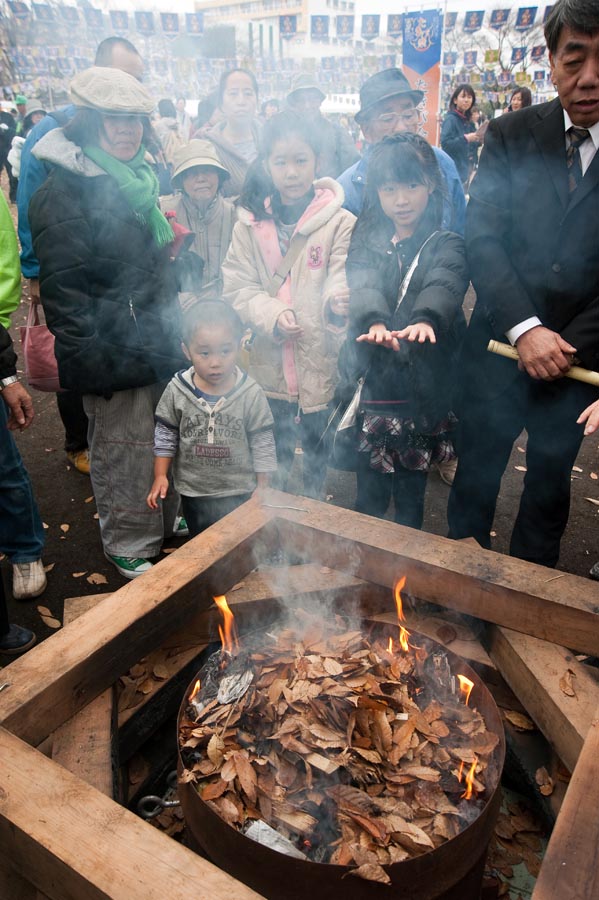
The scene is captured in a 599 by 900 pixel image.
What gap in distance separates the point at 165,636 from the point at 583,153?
2.45m

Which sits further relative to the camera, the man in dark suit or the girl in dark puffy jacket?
the girl in dark puffy jacket

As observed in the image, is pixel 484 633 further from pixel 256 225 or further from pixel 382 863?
pixel 256 225

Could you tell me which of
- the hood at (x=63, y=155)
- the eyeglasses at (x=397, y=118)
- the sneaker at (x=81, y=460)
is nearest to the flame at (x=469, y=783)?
the hood at (x=63, y=155)

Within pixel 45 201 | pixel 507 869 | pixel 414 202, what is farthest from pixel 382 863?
pixel 45 201

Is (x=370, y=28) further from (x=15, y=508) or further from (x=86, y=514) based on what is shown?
(x=15, y=508)

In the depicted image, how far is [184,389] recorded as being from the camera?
2.98m

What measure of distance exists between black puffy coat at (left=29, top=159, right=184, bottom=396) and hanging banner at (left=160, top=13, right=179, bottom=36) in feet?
3.59

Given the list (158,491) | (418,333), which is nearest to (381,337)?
(418,333)

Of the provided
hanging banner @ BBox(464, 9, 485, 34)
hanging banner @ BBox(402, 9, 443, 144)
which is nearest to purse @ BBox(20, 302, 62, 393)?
hanging banner @ BBox(402, 9, 443, 144)

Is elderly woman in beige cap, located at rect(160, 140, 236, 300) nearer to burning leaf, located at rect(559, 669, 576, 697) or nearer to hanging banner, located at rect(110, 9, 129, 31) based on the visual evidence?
hanging banner, located at rect(110, 9, 129, 31)

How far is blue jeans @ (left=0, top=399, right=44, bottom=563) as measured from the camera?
3.12 metres

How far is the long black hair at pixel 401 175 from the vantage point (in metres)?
2.74

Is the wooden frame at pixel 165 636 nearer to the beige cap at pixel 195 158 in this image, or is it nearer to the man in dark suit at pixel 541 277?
the man in dark suit at pixel 541 277

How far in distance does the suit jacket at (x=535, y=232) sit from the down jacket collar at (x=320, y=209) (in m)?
0.81
